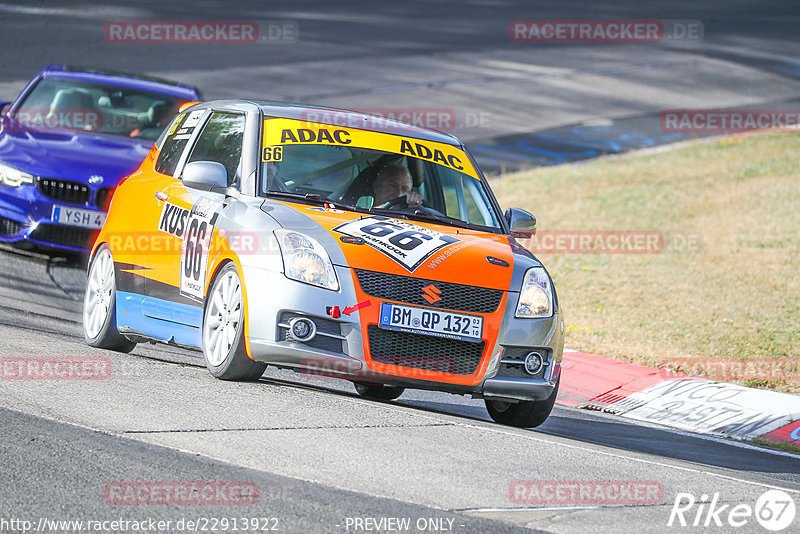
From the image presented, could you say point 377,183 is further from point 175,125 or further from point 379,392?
point 175,125

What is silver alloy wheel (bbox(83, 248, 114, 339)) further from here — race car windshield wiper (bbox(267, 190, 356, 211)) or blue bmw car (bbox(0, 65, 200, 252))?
blue bmw car (bbox(0, 65, 200, 252))

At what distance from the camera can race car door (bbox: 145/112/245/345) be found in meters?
7.84

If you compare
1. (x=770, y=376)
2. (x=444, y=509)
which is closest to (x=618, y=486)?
(x=444, y=509)

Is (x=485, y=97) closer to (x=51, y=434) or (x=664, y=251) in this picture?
(x=664, y=251)

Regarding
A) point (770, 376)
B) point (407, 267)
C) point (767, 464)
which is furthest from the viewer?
point (770, 376)

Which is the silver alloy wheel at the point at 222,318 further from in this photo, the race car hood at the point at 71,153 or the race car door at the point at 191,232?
the race car hood at the point at 71,153

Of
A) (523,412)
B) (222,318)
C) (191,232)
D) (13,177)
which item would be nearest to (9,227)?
(13,177)

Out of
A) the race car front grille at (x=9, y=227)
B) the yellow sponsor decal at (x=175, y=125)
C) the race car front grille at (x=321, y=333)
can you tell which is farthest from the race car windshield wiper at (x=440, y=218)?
the race car front grille at (x=9, y=227)

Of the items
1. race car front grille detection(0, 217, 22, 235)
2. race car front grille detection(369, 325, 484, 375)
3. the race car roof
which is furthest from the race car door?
race car front grille detection(0, 217, 22, 235)

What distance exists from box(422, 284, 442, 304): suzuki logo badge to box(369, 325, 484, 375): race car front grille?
0.21 metres

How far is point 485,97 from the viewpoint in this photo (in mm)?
27062

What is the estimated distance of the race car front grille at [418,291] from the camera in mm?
7133

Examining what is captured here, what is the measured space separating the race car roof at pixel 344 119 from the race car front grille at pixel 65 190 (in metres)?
3.65

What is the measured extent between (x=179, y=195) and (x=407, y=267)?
198 centimetres
